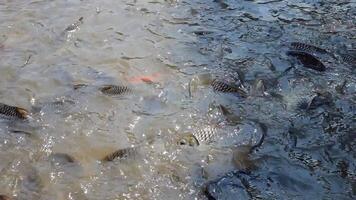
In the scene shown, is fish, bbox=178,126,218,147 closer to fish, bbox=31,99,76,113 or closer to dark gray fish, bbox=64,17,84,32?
fish, bbox=31,99,76,113

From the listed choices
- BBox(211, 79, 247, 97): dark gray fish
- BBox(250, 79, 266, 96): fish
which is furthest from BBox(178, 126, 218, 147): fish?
BBox(250, 79, 266, 96): fish

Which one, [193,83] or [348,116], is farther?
[193,83]

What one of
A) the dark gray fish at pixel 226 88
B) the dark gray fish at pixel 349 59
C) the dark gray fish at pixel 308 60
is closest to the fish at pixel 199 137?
the dark gray fish at pixel 226 88

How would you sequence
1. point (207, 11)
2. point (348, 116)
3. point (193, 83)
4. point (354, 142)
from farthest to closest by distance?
1. point (207, 11)
2. point (193, 83)
3. point (348, 116)
4. point (354, 142)

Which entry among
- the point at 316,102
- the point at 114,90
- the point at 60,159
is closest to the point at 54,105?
the point at 114,90

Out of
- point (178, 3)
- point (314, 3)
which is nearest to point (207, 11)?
point (178, 3)

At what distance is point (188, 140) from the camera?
4168 mm

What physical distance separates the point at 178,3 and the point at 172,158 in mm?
3851

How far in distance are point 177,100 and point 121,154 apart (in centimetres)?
108

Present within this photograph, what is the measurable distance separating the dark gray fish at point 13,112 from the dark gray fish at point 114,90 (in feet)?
2.92

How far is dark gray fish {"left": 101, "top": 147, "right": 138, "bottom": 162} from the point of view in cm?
400

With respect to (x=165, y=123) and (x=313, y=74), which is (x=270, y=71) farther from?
(x=165, y=123)

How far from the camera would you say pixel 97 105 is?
4.71 metres

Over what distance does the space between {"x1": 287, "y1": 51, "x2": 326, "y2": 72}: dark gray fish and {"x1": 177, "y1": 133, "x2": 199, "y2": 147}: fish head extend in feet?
6.62
